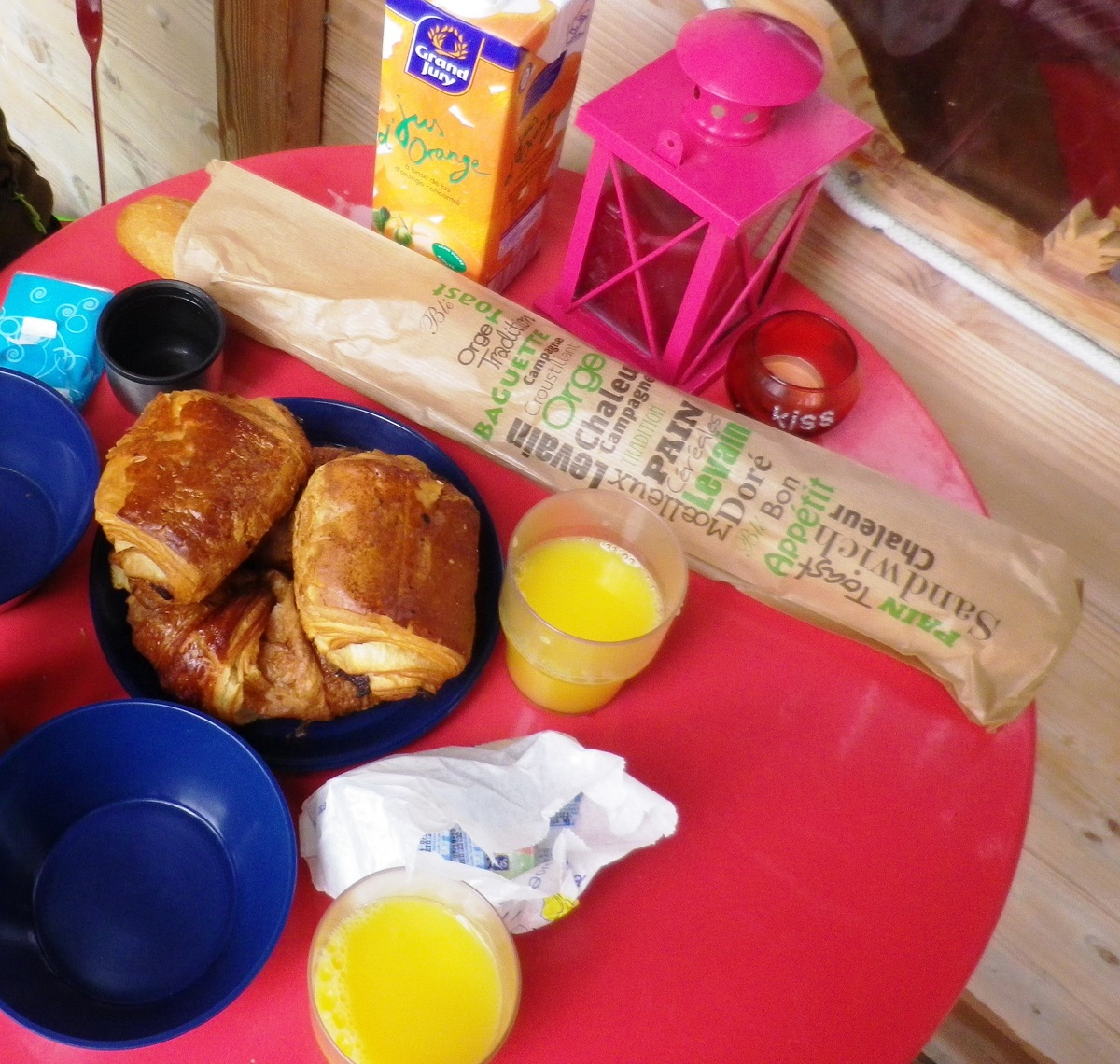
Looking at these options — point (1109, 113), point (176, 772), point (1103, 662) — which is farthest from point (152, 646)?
point (1103, 662)

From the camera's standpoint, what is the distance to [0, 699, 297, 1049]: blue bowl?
2.01 ft

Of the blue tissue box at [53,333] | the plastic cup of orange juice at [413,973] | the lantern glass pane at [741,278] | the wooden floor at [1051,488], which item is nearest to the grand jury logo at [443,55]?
the lantern glass pane at [741,278]

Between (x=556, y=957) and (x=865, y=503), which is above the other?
(x=865, y=503)

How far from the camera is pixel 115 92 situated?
186 centimetres

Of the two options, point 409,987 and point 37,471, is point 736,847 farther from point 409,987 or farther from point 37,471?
point 37,471

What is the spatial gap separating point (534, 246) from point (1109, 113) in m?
0.58

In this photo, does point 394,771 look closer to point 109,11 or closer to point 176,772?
point 176,772

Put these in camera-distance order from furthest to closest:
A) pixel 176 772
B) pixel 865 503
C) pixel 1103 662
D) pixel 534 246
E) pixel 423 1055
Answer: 1. pixel 1103 662
2. pixel 534 246
3. pixel 865 503
4. pixel 176 772
5. pixel 423 1055

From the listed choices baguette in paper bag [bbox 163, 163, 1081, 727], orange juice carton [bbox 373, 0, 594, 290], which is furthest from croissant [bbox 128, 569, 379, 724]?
orange juice carton [bbox 373, 0, 594, 290]

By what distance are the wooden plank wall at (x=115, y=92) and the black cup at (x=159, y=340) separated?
0.88 meters

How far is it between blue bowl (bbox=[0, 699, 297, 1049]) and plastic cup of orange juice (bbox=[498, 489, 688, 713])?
0.22 m

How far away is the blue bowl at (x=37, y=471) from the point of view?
0.78 m

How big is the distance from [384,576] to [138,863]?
263 mm

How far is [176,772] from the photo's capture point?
687 millimetres
